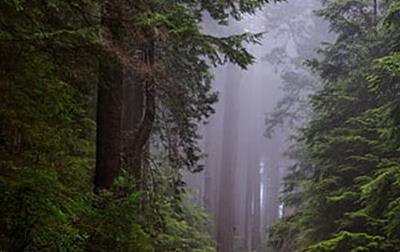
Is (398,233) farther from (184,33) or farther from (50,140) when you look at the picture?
(50,140)

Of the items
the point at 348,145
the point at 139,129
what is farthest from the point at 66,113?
the point at 348,145

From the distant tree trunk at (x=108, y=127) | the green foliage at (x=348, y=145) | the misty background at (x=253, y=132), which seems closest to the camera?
the distant tree trunk at (x=108, y=127)

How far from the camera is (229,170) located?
101 feet

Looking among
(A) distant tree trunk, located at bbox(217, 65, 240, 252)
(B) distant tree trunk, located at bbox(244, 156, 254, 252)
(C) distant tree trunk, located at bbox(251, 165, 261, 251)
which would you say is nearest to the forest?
(A) distant tree trunk, located at bbox(217, 65, 240, 252)

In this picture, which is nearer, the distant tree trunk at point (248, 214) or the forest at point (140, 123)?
the forest at point (140, 123)

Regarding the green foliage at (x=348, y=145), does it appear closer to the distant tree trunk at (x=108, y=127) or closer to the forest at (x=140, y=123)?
the forest at (x=140, y=123)

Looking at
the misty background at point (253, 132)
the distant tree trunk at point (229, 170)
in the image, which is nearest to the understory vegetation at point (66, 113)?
the distant tree trunk at point (229, 170)

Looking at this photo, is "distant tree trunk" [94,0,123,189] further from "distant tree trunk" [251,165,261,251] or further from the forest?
"distant tree trunk" [251,165,261,251]

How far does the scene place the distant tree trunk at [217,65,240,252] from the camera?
1001 inches

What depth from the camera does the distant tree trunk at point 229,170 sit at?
2542 centimetres

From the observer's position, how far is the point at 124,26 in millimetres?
5461

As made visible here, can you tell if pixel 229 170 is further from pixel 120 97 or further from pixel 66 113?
pixel 66 113

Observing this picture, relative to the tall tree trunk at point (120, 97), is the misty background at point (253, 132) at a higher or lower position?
higher

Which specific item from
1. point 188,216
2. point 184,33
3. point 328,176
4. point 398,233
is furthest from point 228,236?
point 184,33
